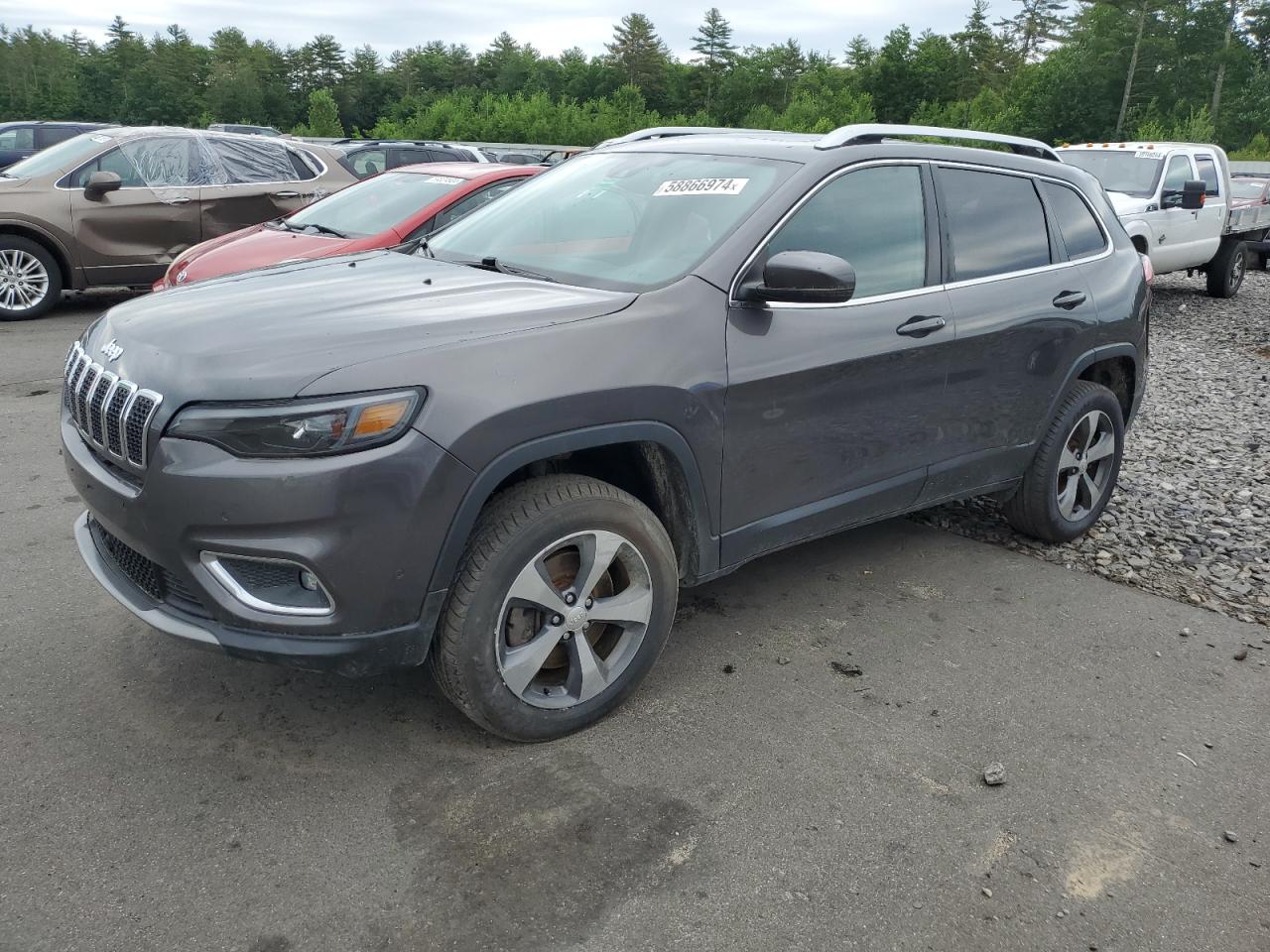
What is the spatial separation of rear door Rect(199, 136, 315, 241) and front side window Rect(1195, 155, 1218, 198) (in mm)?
10610

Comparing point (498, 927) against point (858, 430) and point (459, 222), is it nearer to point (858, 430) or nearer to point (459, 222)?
point (858, 430)

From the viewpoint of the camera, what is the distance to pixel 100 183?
940 centimetres

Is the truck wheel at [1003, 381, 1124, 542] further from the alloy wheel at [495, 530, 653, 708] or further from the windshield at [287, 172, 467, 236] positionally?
the windshield at [287, 172, 467, 236]

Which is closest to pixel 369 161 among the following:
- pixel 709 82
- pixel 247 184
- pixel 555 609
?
pixel 247 184

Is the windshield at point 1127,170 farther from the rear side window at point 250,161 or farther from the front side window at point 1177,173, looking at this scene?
the rear side window at point 250,161

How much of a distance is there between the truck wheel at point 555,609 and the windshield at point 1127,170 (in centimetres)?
1124

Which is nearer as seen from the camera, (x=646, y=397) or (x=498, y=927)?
(x=498, y=927)

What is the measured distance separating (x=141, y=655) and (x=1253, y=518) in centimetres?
522

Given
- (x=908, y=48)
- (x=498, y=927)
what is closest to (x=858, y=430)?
(x=498, y=927)

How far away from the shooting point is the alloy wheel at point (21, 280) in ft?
31.1

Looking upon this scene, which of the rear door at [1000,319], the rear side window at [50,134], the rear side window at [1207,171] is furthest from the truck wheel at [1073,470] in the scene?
the rear side window at [50,134]

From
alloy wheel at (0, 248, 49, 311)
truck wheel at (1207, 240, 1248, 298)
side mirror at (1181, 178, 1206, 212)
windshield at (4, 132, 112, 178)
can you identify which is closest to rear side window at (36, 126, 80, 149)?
windshield at (4, 132, 112, 178)

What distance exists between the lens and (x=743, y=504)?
343cm

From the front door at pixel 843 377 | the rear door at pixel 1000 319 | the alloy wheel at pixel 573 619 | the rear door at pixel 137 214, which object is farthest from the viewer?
the rear door at pixel 137 214
